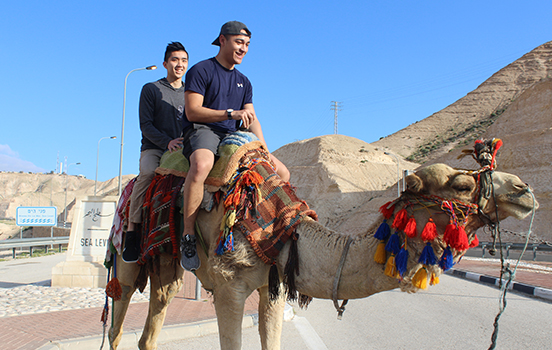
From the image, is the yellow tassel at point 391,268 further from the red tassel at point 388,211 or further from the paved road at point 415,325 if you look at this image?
the paved road at point 415,325

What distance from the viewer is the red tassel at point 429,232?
2283 mm

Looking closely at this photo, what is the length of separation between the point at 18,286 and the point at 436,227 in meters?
10.8

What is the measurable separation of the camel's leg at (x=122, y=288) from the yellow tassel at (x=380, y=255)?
8.74 ft

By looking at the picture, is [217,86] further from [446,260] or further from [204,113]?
[446,260]

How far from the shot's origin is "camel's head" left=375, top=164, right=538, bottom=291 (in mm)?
2279

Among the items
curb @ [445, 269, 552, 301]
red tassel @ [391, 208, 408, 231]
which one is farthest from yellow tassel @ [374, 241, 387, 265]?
curb @ [445, 269, 552, 301]

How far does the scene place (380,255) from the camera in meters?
2.45

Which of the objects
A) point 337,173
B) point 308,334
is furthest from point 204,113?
point 337,173

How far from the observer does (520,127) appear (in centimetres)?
5069

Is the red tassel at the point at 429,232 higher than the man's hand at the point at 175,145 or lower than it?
lower

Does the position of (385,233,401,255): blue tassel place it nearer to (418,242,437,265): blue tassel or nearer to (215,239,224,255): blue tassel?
(418,242,437,265): blue tassel

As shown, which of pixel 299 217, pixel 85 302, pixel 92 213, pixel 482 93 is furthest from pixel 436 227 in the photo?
pixel 482 93

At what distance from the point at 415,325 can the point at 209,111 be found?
5.17 metres

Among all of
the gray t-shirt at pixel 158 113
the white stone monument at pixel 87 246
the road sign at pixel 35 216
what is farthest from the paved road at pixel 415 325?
the road sign at pixel 35 216
